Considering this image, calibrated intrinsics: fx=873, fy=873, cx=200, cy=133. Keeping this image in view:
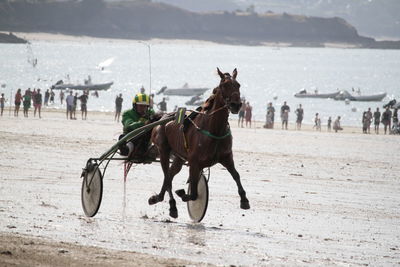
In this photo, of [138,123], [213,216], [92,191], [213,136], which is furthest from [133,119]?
[213,136]

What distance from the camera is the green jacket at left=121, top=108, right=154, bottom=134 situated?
14.0m

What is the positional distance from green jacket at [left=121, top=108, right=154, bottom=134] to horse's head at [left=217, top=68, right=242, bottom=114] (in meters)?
2.78

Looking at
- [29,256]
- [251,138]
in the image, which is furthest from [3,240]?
[251,138]

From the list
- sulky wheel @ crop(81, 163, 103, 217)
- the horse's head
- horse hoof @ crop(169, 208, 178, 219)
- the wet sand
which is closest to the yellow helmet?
sulky wheel @ crop(81, 163, 103, 217)

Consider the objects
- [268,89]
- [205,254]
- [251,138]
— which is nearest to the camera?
[205,254]

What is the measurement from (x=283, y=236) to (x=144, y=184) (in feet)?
19.9

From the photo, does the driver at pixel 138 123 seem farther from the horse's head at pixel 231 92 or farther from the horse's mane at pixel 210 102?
the horse's head at pixel 231 92

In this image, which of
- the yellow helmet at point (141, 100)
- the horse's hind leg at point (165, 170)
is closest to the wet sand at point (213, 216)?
the horse's hind leg at point (165, 170)

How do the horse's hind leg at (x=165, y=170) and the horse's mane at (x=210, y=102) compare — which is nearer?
the horse's mane at (x=210, y=102)

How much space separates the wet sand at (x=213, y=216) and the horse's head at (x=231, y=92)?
5.54 ft

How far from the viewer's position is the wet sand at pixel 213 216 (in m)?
10.0

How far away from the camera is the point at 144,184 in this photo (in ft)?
56.4

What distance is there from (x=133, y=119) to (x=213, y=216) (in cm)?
216

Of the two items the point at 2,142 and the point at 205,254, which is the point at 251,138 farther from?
the point at 205,254
